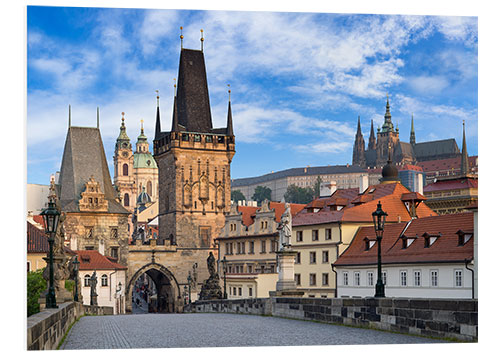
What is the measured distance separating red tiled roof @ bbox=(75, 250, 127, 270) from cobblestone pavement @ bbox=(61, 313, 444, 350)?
43.9 meters

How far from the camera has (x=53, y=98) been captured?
20.5m

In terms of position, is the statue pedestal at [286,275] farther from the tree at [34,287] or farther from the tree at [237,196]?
the tree at [237,196]

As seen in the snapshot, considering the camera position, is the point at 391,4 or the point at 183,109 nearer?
the point at 391,4

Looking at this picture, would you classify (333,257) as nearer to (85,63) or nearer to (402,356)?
(85,63)

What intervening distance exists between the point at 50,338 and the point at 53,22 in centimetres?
749

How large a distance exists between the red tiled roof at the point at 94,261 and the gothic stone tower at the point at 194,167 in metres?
12.5

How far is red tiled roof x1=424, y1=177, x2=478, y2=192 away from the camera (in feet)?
205

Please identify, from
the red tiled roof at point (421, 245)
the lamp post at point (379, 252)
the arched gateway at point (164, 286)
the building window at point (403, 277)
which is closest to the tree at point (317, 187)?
the arched gateway at point (164, 286)

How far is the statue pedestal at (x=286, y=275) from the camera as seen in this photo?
26.3 m

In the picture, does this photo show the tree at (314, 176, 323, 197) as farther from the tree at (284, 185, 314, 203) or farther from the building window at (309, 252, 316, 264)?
the building window at (309, 252, 316, 264)

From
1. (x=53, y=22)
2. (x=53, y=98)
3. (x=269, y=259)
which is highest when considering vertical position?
(x=53, y=22)

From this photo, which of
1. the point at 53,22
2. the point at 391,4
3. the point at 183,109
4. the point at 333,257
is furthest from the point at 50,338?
the point at 183,109

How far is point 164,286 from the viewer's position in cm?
8081

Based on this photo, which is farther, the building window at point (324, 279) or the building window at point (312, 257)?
the building window at point (312, 257)
